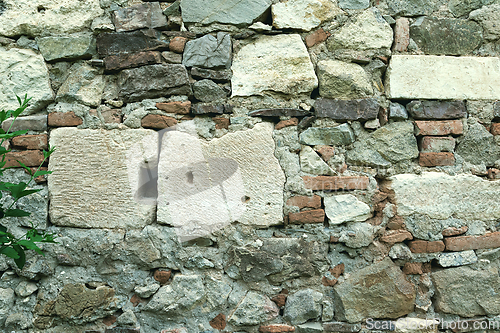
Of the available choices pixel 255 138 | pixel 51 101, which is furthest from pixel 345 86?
pixel 51 101

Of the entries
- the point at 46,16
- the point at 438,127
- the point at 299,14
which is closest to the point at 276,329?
the point at 438,127

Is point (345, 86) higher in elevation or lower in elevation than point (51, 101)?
higher

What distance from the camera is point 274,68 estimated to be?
1.80 m

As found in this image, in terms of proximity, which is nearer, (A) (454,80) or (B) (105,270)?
(B) (105,270)

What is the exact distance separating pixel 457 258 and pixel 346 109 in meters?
0.95

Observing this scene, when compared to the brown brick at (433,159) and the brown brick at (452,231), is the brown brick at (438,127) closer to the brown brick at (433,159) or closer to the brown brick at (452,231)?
the brown brick at (433,159)

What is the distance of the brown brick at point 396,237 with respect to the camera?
1785 mm

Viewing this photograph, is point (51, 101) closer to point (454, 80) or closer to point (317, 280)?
point (317, 280)

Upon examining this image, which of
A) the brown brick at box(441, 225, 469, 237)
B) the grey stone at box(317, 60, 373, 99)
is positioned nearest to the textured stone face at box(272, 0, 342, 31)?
the grey stone at box(317, 60, 373, 99)

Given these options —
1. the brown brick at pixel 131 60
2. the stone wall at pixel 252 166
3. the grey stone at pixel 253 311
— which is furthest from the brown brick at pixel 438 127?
the brown brick at pixel 131 60

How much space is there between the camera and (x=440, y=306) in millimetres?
1774

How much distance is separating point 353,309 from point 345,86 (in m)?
1.11

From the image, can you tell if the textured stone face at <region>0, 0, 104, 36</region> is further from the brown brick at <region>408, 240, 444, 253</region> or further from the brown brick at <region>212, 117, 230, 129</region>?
the brown brick at <region>408, 240, 444, 253</region>

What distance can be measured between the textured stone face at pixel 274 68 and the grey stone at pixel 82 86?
2.26 feet
